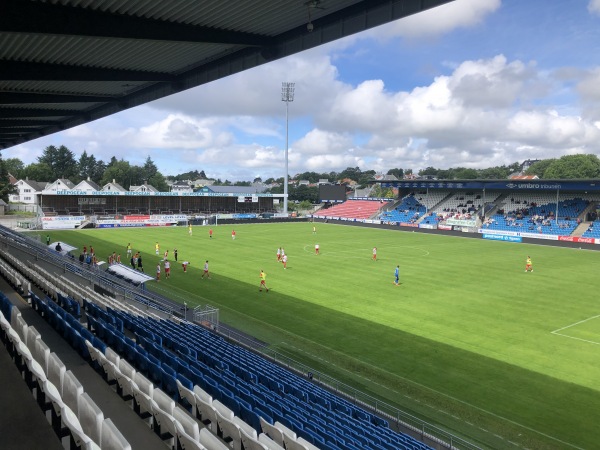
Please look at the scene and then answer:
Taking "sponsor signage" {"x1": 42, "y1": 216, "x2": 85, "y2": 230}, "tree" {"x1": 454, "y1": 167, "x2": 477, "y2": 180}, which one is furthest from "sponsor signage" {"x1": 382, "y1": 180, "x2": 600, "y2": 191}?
"tree" {"x1": 454, "y1": 167, "x2": 477, "y2": 180}

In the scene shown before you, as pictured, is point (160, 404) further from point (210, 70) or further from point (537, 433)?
point (210, 70)

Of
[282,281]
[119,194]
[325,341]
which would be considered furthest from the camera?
[119,194]

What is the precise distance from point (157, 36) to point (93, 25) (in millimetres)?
1589

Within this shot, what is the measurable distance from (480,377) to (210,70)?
1420 centimetres

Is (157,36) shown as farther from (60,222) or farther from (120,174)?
(120,174)

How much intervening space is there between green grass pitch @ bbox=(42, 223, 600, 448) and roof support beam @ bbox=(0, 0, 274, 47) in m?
10.3

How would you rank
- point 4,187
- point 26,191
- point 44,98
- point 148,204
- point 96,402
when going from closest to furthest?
point 96,402, point 44,98, point 148,204, point 4,187, point 26,191

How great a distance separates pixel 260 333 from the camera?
666 inches

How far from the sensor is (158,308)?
656 inches

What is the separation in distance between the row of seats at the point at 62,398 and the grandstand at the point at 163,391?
0.04 ft

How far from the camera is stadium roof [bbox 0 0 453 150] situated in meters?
10.6

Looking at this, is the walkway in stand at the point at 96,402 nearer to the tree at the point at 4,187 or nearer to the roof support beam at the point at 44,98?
the roof support beam at the point at 44,98

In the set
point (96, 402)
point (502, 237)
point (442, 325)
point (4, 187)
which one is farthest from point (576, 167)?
point (96, 402)

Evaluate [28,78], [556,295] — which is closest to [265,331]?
[28,78]
